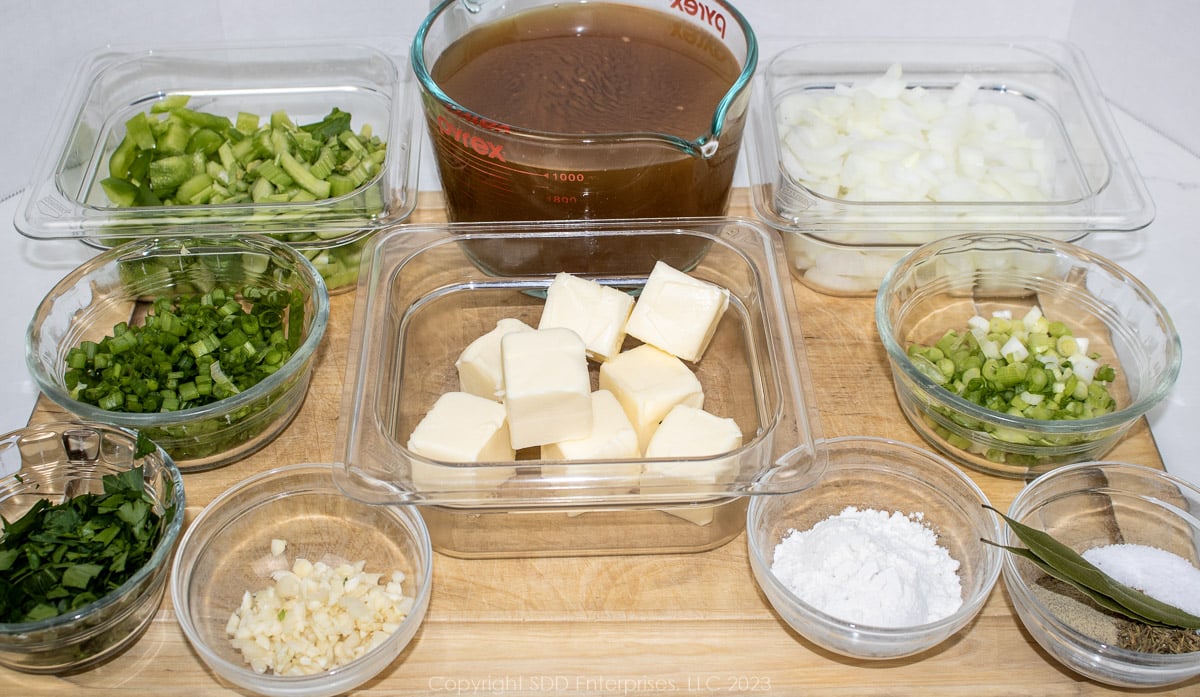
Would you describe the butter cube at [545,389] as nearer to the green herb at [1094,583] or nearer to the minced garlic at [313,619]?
the minced garlic at [313,619]

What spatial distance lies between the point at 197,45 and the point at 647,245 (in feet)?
4.00

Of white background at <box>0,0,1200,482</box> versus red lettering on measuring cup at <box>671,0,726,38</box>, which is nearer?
red lettering on measuring cup at <box>671,0,726,38</box>

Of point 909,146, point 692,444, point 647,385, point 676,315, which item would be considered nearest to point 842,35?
point 909,146

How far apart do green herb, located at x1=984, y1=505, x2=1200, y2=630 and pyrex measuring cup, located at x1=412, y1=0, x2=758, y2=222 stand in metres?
0.79

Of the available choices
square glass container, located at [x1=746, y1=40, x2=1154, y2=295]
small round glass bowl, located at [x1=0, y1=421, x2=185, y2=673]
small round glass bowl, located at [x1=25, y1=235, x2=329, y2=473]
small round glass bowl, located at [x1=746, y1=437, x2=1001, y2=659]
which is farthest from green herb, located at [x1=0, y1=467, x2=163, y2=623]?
square glass container, located at [x1=746, y1=40, x2=1154, y2=295]

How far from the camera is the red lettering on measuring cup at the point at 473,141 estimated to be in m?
1.86

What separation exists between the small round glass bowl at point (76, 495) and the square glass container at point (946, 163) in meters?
1.17

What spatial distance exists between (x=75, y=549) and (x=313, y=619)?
0.38 metres

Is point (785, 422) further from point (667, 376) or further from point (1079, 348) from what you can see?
point (1079, 348)

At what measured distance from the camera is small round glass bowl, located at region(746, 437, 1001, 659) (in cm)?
161

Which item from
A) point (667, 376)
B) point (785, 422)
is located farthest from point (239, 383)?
point (785, 422)

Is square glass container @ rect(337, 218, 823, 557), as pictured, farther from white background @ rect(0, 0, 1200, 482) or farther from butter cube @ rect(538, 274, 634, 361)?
white background @ rect(0, 0, 1200, 482)

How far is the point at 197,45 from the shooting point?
2.48 metres

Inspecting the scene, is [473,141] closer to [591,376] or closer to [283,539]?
[591,376]
